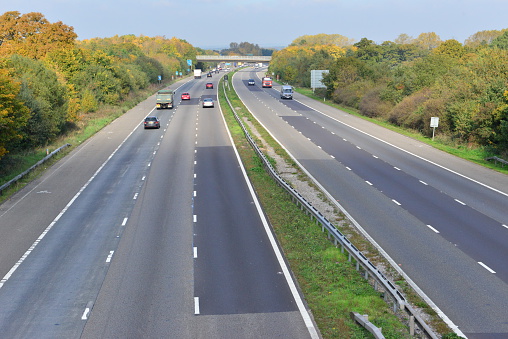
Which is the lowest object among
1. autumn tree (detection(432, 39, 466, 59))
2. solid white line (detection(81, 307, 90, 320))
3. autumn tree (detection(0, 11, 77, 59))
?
solid white line (detection(81, 307, 90, 320))

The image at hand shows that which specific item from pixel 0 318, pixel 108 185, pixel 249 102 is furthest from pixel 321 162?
pixel 249 102

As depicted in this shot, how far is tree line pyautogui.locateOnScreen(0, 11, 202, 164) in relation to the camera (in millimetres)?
33984

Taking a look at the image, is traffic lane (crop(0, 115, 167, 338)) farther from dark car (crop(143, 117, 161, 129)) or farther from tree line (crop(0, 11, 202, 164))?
dark car (crop(143, 117, 161, 129))

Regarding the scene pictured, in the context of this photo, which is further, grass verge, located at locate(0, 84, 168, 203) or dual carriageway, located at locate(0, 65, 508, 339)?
grass verge, located at locate(0, 84, 168, 203)

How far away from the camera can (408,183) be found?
31.6m

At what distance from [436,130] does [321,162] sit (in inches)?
680

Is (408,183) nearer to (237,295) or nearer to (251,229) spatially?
Result: (251,229)

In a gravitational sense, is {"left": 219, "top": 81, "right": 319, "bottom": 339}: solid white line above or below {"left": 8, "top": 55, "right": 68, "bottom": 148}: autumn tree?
below

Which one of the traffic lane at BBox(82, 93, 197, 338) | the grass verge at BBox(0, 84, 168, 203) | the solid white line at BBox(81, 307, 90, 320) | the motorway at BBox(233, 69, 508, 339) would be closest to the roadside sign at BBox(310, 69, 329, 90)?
the grass verge at BBox(0, 84, 168, 203)

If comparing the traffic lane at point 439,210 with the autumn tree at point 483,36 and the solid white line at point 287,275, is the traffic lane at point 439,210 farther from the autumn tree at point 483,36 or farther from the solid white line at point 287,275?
the autumn tree at point 483,36

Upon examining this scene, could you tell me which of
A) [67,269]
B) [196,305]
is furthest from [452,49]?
[196,305]

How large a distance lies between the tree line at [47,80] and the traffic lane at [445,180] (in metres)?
24.0

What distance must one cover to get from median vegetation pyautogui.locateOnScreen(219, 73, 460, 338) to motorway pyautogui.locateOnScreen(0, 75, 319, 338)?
484 mm

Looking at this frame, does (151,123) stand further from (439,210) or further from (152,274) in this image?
(152,274)
